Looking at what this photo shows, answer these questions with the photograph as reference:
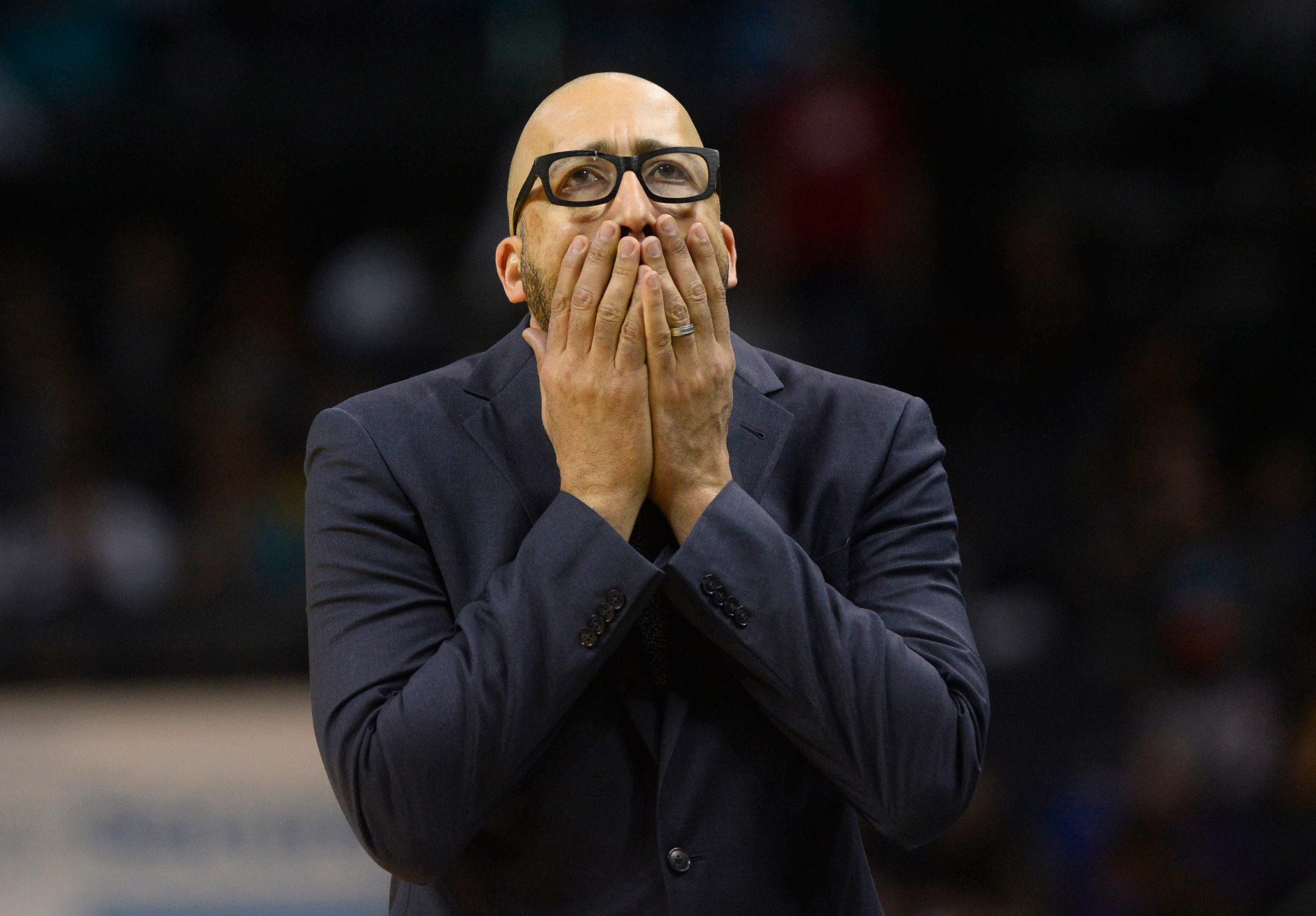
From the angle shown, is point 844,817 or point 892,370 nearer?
point 844,817

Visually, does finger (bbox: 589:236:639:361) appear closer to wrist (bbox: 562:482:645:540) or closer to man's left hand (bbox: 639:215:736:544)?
man's left hand (bbox: 639:215:736:544)

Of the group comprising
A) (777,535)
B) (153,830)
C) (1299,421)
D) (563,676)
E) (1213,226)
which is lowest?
(153,830)

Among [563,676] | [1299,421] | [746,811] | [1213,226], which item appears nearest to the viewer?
[563,676]

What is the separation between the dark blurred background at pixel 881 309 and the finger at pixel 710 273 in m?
3.35

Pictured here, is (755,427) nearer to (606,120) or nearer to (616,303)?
(616,303)

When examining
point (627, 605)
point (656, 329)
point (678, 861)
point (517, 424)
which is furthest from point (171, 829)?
point (656, 329)

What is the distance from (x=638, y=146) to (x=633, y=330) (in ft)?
1.00

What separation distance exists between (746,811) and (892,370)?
434 cm

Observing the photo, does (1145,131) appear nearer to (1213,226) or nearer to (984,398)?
(1213,226)

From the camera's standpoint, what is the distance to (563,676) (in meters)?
1.79

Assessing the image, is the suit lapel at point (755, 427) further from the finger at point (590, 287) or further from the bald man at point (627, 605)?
the finger at point (590, 287)

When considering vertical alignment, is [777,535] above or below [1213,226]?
above

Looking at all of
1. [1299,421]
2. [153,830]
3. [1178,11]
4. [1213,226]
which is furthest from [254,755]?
[1178,11]

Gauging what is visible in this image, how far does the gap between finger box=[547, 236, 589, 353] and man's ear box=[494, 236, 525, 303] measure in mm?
248
